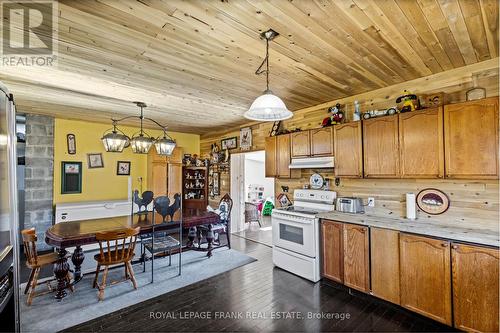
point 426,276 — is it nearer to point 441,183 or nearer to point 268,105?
Result: point 441,183

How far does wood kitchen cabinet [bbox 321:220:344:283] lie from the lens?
300 cm

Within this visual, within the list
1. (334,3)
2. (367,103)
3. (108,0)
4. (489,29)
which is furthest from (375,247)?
(108,0)

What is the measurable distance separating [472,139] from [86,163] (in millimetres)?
6239

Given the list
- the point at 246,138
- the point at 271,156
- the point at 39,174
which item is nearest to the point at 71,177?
the point at 39,174

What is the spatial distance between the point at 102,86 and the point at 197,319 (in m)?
2.98

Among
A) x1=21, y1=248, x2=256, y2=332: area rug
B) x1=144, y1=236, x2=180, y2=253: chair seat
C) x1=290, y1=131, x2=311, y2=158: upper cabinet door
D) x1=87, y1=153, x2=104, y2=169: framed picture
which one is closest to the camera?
x1=21, y1=248, x2=256, y2=332: area rug

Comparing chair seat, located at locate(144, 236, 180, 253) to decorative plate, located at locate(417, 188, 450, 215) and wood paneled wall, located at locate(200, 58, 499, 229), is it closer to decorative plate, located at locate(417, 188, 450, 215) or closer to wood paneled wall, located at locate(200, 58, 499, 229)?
wood paneled wall, located at locate(200, 58, 499, 229)

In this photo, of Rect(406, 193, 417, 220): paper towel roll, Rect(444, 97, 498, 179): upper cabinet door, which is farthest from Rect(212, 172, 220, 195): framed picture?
Rect(444, 97, 498, 179): upper cabinet door

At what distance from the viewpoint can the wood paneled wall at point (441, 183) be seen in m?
2.45

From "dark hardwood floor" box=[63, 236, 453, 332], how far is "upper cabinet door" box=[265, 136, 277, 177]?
177 centimetres

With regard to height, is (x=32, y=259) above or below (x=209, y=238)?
above

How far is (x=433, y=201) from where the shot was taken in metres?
2.76

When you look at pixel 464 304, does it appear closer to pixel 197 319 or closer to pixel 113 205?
pixel 197 319

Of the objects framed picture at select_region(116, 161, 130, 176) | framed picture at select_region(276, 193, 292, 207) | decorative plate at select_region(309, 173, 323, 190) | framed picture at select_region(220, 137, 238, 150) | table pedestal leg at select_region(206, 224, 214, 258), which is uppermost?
framed picture at select_region(220, 137, 238, 150)
